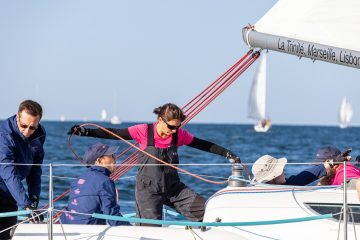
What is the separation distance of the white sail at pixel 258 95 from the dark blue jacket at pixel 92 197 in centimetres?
4358

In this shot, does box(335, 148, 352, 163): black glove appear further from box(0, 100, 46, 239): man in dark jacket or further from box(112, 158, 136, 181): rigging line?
box(0, 100, 46, 239): man in dark jacket

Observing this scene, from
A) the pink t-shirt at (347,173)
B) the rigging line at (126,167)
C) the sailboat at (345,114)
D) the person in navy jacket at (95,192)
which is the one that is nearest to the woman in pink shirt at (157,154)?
the person in navy jacket at (95,192)

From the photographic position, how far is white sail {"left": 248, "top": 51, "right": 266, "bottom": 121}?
2082 inches

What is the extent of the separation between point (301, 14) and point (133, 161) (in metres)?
1.81

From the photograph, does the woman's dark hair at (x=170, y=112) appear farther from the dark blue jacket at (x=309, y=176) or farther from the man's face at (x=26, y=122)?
the dark blue jacket at (x=309, y=176)

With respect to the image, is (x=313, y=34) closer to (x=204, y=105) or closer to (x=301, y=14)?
(x=301, y=14)

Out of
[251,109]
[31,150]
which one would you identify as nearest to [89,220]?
[31,150]

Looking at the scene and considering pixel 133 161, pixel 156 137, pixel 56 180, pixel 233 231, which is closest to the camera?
pixel 233 231

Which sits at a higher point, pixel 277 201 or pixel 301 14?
pixel 301 14

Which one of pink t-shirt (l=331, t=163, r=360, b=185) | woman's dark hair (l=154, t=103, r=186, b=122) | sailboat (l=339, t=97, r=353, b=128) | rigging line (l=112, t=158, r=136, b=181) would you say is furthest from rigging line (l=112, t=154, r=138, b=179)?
sailboat (l=339, t=97, r=353, b=128)

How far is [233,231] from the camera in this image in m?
5.84

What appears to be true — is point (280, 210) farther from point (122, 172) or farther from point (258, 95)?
point (258, 95)

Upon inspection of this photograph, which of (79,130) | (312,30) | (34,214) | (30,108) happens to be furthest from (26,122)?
(312,30)

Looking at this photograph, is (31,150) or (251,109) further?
(251,109)
